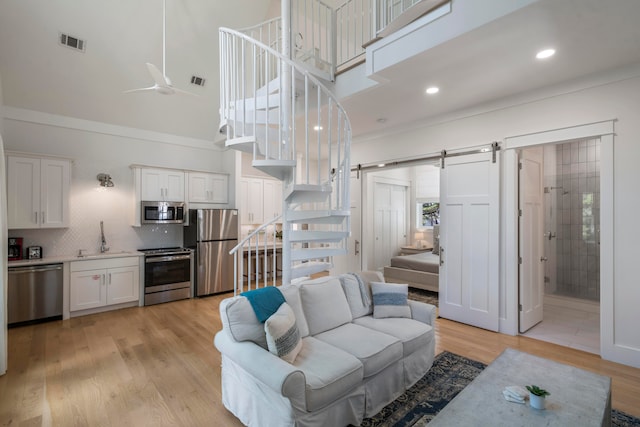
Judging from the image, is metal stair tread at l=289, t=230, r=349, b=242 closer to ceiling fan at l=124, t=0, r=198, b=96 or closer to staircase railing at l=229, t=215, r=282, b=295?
staircase railing at l=229, t=215, r=282, b=295

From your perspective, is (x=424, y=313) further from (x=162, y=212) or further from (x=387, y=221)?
(x=162, y=212)

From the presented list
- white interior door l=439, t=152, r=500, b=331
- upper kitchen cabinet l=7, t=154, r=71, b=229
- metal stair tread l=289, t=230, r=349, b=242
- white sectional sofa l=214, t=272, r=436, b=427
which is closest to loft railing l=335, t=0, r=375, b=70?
white interior door l=439, t=152, r=500, b=331

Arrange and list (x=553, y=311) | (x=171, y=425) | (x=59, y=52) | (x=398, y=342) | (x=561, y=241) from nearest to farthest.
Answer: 1. (x=171, y=425)
2. (x=398, y=342)
3. (x=59, y=52)
4. (x=553, y=311)
5. (x=561, y=241)

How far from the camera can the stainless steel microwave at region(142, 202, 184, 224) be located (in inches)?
197

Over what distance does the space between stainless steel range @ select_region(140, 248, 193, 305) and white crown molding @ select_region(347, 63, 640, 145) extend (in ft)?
13.2

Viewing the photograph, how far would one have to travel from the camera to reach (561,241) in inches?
198

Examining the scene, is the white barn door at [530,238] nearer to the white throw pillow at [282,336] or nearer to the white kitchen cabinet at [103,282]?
the white throw pillow at [282,336]

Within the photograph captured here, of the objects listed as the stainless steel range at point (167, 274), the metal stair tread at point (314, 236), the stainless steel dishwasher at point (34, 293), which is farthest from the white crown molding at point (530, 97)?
the stainless steel dishwasher at point (34, 293)

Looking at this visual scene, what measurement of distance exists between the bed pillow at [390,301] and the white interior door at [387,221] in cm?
350

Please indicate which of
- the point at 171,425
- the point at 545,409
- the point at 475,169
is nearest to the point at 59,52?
the point at 171,425

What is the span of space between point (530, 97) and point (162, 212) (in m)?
5.51

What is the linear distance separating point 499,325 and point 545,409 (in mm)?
→ 2358

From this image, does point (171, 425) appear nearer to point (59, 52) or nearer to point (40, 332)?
point (40, 332)

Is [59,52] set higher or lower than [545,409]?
higher
